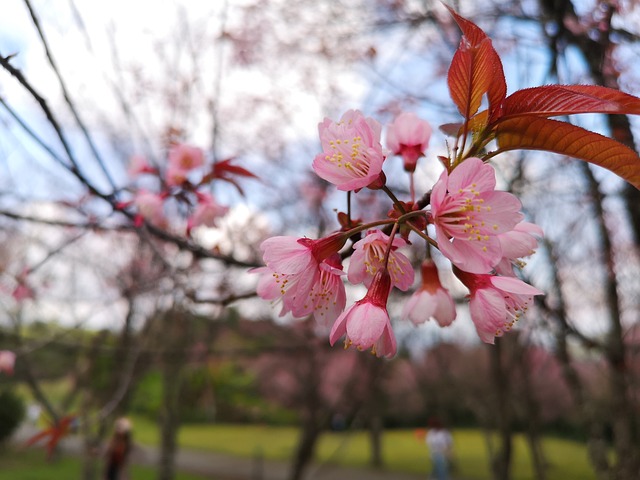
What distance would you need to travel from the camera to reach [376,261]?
28.6 inches

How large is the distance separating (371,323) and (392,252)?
0.12 metres

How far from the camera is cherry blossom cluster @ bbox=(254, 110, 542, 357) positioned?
2.11 ft

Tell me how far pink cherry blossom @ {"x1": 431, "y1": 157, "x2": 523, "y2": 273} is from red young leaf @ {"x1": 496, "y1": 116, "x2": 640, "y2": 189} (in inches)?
2.5

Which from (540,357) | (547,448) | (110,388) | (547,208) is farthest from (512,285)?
(547,448)

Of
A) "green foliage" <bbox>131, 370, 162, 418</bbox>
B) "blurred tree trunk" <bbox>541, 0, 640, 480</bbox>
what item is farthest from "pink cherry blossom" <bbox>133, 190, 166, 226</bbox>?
"green foliage" <bbox>131, 370, 162, 418</bbox>

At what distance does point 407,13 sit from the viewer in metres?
3.52

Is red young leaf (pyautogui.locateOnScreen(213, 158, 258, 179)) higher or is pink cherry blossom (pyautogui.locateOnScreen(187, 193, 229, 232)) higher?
red young leaf (pyautogui.locateOnScreen(213, 158, 258, 179))

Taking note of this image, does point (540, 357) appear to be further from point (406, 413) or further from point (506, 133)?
point (506, 133)

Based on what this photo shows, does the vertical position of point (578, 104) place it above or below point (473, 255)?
above

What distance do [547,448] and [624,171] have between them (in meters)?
18.5

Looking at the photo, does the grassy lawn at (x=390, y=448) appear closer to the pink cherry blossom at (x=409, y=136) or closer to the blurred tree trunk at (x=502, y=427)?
the blurred tree trunk at (x=502, y=427)

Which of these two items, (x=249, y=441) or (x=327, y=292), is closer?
(x=327, y=292)

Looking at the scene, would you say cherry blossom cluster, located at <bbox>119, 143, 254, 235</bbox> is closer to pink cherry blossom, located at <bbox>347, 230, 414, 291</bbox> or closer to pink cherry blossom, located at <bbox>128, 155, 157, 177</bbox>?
pink cherry blossom, located at <bbox>128, 155, 157, 177</bbox>

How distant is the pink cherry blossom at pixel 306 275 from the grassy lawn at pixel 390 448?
37.7 feet
